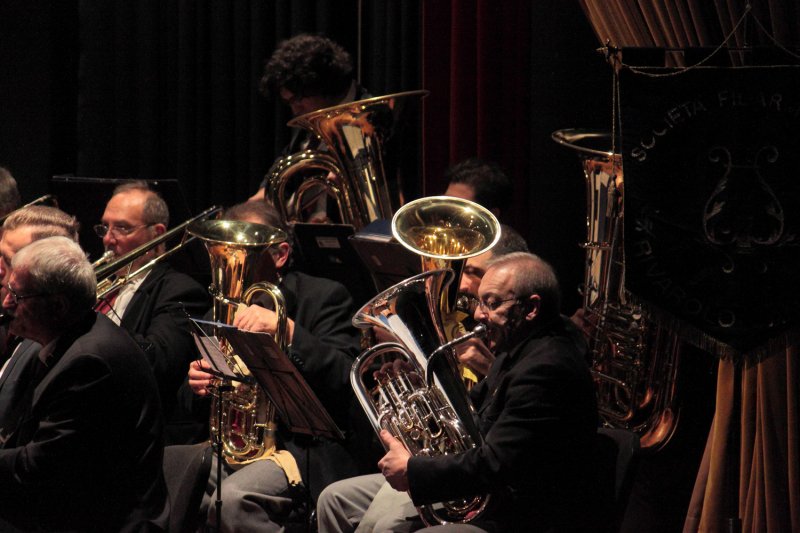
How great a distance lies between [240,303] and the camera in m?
3.82

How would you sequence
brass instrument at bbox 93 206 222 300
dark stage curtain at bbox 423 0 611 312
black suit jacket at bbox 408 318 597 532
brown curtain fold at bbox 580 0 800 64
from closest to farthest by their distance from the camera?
black suit jacket at bbox 408 318 597 532
brown curtain fold at bbox 580 0 800 64
brass instrument at bbox 93 206 222 300
dark stage curtain at bbox 423 0 611 312

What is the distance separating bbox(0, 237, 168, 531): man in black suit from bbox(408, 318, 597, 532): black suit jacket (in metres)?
0.80

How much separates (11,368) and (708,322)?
7.42ft

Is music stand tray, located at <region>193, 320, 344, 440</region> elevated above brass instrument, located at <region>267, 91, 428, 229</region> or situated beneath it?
situated beneath

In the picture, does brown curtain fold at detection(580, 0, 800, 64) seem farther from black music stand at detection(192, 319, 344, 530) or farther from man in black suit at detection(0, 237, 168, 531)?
man in black suit at detection(0, 237, 168, 531)

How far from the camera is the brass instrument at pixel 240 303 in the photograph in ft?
12.5

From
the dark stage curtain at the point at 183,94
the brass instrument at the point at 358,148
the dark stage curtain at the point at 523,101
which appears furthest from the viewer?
the dark stage curtain at the point at 183,94

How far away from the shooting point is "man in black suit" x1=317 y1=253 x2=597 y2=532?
304cm

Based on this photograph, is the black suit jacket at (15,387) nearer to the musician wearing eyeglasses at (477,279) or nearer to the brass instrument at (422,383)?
the brass instrument at (422,383)

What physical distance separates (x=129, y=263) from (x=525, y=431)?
199 cm

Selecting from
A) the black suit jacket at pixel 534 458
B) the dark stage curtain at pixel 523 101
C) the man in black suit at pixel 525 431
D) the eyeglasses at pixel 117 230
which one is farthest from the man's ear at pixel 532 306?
the eyeglasses at pixel 117 230

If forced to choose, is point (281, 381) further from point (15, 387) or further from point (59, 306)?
point (15, 387)

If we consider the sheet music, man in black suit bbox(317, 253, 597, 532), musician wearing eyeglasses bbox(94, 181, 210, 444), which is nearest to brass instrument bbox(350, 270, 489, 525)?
man in black suit bbox(317, 253, 597, 532)

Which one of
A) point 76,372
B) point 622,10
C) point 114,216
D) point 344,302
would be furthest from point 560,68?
point 76,372
